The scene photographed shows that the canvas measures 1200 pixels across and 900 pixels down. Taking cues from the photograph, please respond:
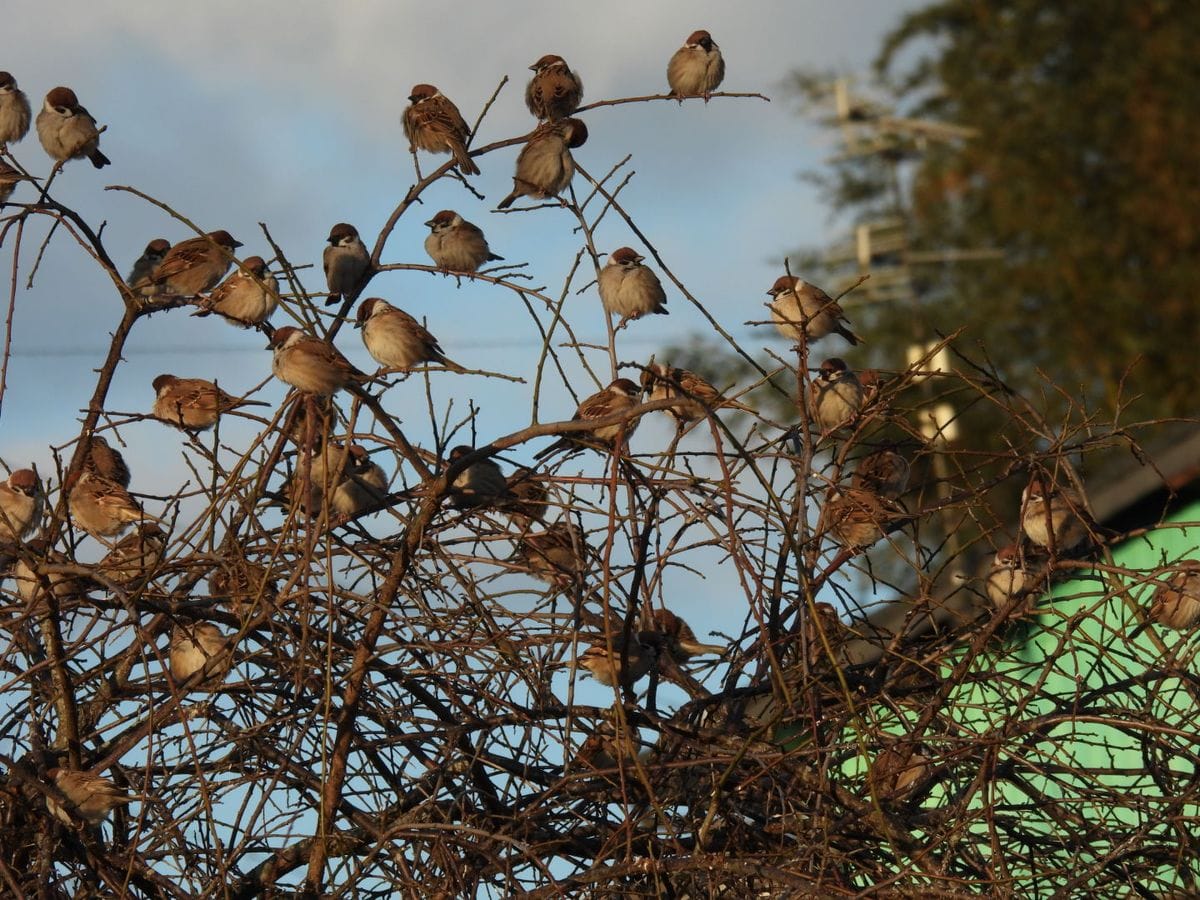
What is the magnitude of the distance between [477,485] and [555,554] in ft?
1.99

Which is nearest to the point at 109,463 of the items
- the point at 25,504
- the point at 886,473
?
the point at 25,504

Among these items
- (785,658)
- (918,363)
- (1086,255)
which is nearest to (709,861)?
(785,658)

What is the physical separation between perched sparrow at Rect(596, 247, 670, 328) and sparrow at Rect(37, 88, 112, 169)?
180 centimetres

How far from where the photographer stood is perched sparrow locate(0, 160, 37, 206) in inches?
177

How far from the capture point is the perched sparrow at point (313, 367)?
3.54 metres

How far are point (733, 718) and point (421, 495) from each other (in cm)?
84

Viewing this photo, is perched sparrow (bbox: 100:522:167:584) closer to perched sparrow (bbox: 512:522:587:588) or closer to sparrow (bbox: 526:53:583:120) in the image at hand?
perched sparrow (bbox: 512:522:587:588)

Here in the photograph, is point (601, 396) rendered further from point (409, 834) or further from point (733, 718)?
point (409, 834)

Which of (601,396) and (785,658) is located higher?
(601,396)

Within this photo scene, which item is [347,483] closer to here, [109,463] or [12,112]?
[109,463]

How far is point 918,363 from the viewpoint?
11.8 feet

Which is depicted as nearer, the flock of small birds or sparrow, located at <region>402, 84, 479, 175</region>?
the flock of small birds

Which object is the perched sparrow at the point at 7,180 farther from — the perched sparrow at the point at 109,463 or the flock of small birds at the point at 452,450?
the perched sparrow at the point at 109,463

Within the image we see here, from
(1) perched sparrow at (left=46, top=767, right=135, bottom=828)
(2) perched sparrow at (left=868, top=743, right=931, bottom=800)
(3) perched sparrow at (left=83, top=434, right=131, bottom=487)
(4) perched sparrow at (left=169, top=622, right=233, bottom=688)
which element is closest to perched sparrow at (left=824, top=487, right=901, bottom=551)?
(2) perched sparrow at (left=868, top=743, right=931, bottom=800)
